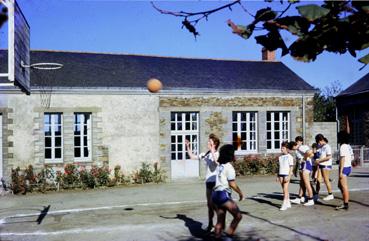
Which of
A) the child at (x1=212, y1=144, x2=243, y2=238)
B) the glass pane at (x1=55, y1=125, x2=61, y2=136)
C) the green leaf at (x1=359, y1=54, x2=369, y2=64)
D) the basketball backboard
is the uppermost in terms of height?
the basketball backboard

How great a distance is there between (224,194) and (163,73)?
14058 mm

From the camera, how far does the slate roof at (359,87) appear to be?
27406 millimetres

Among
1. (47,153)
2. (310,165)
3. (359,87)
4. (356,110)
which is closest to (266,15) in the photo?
(310,165)

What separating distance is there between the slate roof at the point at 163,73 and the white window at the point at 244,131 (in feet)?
4.09

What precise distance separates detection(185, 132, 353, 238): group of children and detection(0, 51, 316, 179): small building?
791 cm

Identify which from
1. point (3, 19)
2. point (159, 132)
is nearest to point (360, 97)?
point (159, 132)

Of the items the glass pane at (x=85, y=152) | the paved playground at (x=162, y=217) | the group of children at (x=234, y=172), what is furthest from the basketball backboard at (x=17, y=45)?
the glass pane at (x=85, y=152)

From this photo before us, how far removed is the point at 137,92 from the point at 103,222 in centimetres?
942

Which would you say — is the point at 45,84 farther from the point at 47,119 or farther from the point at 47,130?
the point at 47,130

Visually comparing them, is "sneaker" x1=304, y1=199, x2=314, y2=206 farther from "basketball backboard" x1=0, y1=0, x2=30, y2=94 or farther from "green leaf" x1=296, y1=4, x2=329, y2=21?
"green leaf" x1=296, y1=4, x2=329, y2=21

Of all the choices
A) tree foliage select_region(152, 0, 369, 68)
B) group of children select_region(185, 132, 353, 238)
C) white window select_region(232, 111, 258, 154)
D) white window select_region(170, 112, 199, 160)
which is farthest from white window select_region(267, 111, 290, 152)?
tree foliage select_region(152, 0, 369, 68)

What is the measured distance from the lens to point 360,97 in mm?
27812

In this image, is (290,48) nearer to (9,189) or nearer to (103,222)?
(103,222)

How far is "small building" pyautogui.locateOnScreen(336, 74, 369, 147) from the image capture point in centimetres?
2711
